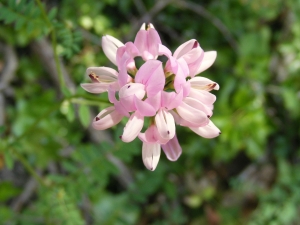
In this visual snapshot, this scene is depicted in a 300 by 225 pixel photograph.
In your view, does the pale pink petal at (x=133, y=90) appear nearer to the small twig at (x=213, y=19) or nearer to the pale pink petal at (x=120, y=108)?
the pale pink petal at (x=120, y=108)

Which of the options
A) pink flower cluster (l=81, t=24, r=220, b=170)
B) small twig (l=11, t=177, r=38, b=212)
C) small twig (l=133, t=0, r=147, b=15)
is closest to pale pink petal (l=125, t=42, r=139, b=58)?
pink flower cluster (l=81, t=24, r=220, b=170)

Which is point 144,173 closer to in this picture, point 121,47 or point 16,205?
point 16,205

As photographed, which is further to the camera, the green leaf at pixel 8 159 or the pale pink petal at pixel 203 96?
the green leaf at pixel 8 159

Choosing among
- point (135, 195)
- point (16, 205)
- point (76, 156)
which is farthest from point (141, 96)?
point (16, 205)

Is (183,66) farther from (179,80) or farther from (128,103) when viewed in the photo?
(128,103)

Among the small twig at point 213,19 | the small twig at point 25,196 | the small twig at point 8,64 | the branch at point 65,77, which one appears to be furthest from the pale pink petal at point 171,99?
the small twig at point 213,19

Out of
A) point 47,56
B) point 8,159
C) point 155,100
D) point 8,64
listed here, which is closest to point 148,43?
point 155,100

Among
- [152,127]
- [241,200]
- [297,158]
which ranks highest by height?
[297,158]
